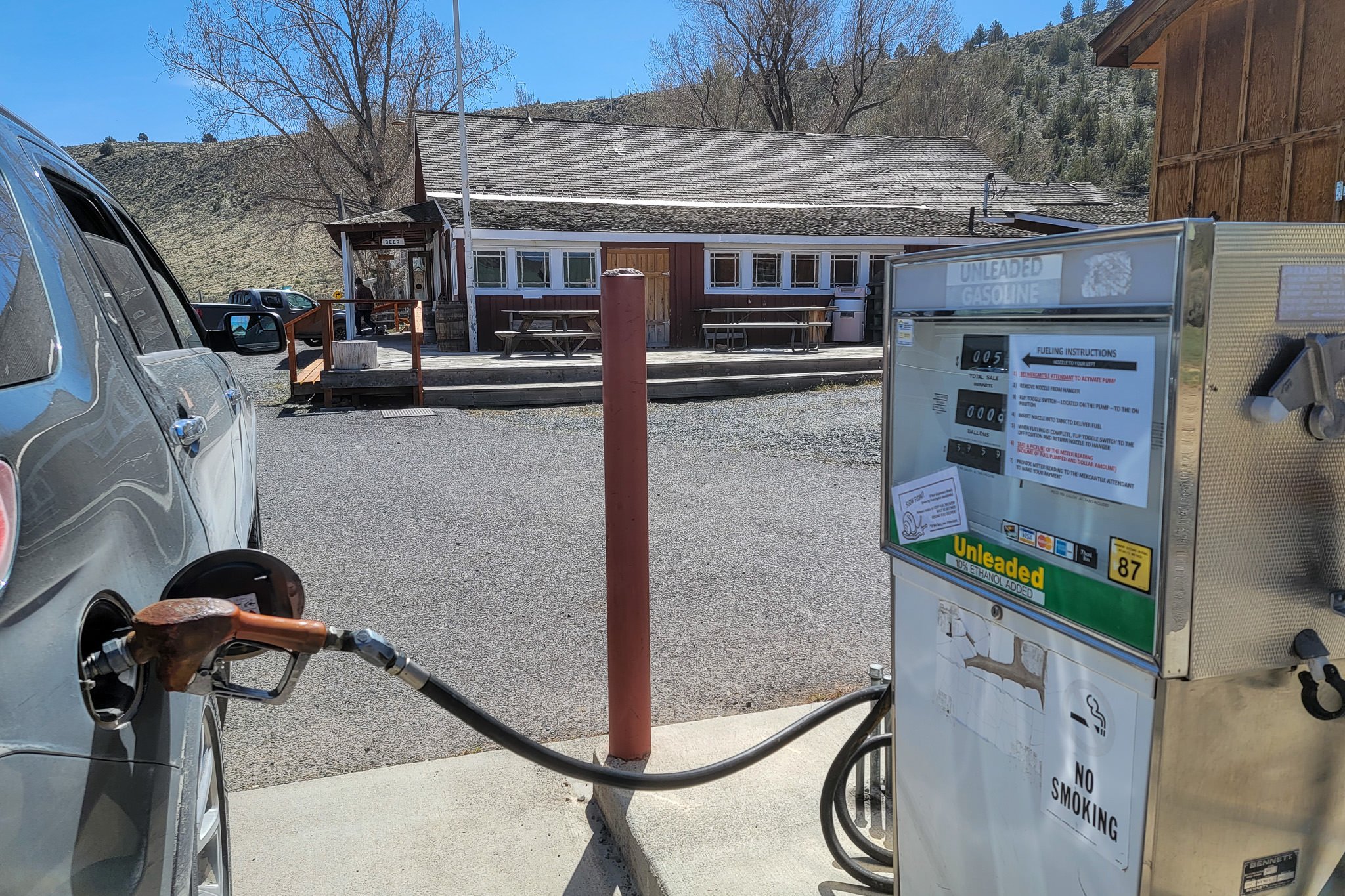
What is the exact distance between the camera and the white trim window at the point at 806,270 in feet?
74.5

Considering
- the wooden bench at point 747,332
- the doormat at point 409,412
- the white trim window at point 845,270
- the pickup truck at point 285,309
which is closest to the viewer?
the doormat at point 409,412

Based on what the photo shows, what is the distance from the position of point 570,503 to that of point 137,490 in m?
6.07

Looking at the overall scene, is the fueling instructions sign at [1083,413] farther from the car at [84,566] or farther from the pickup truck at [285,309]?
the pickup truck at [285,309]

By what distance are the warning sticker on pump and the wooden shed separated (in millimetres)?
6939

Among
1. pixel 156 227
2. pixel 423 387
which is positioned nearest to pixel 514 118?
pixel 423 387

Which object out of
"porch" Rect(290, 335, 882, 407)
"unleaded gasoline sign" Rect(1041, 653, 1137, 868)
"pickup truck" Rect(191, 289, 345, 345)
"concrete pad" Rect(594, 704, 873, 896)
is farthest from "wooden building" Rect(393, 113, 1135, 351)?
"unleaded gasoline sign" Rect(1041, 653, 1137, 868)

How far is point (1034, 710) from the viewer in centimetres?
179

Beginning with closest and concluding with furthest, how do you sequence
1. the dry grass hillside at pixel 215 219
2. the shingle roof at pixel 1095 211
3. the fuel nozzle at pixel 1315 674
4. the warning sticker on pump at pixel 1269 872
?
the fuel nozzle at pixel 1315 674 < the warning sticker on pump at pixel 1269 872 < the shingle roof at pixel 1095 211 < the dry grass hillside at pixel 215 219

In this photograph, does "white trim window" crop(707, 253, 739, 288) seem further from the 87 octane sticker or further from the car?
the 87 octane sticker

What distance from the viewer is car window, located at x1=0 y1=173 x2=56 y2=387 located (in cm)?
143

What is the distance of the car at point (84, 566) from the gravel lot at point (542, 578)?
186 centimetres

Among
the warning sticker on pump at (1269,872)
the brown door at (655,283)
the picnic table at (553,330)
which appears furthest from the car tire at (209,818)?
the brown door at (655,283)

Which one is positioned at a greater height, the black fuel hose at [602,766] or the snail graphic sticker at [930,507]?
the snail graphic sticker at [930,507]

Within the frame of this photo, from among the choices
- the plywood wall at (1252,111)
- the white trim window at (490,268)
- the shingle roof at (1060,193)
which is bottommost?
the white trim window at (490,268)
